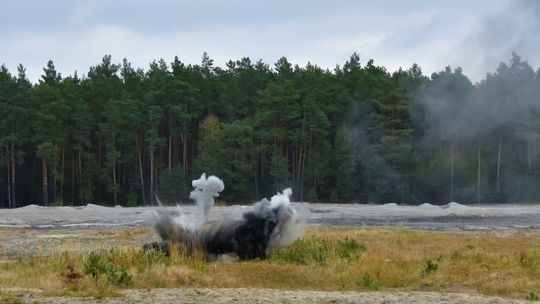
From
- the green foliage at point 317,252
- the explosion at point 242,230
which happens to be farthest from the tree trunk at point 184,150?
the explosion at point 242,230

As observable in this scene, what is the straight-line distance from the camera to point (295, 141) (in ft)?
255

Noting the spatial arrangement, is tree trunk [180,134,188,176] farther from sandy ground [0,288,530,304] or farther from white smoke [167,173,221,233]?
sandy ground [0,288,530,304]

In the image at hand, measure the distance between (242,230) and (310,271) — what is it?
3.79m

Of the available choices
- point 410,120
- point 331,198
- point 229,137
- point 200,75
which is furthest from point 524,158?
point 200,75

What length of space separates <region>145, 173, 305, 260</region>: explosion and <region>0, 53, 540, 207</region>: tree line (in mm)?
50457

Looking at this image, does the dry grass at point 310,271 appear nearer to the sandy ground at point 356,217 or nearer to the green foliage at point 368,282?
the green foliage at point 368,282

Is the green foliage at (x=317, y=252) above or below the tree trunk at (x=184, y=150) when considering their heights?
below

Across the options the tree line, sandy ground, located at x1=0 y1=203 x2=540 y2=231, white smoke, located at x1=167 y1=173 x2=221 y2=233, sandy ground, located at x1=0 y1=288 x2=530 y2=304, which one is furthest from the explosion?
the tree line

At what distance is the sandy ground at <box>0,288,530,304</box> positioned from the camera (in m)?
14.6

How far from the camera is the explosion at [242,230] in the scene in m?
22.7

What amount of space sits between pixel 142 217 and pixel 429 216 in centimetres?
2240

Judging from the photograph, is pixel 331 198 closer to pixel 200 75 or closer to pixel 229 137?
pixel 229 137

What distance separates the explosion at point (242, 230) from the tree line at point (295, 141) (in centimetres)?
5046

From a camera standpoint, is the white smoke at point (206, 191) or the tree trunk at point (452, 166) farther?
the tree trunk at point (452, 166)
